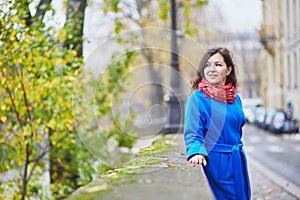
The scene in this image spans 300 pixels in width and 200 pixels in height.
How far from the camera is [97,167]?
7988 mm

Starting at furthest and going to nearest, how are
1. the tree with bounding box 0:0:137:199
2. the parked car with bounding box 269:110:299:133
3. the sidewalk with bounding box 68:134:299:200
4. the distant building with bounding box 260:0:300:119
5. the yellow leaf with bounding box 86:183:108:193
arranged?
the distant building with bounding box 260:0:300:119 → the parked car with bounding box 269:110:299:133 → the tree with bounding box 0:0:137:199 → the yellow leaf with bounding box 86:183:108:193 → the sidewalk with bounding box 68:134:299:200

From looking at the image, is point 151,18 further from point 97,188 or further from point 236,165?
point 97,188

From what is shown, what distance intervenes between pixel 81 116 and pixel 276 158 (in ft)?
28.5

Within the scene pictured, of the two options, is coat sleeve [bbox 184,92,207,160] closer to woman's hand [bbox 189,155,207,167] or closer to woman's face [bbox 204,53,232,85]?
woman's hand [bbox 189,155,207,167]

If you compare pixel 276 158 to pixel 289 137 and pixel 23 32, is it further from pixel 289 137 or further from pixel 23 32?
pixel 23 32

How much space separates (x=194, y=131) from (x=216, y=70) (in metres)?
0.60

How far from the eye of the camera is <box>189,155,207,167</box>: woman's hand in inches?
123

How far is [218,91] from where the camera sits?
3398 millimetres

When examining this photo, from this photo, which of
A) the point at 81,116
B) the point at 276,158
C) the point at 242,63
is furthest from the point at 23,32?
the point at 242,63

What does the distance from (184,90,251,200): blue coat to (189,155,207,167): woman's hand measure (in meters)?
0.08

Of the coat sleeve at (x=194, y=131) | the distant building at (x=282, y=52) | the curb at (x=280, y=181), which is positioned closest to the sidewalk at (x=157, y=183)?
the coat sleeve at (x=194, y=131)

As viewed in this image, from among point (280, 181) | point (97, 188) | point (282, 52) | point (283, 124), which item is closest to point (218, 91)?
point (97, 188)

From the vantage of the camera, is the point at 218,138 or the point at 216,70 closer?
the point at 218,138

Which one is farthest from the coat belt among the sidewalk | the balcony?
the balcony
